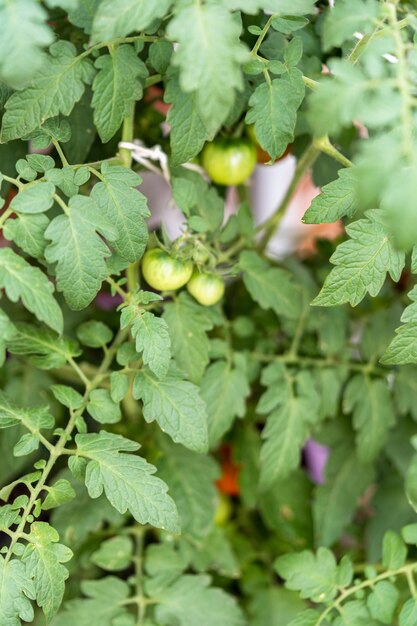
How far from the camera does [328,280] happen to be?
0.60 m

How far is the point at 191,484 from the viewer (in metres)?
0.87

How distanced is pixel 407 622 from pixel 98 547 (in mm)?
399

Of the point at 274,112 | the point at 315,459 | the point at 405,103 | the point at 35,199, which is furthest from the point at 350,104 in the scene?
the point at 315,459

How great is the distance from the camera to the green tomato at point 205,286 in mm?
723

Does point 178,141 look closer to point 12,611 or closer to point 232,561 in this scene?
point 12,611

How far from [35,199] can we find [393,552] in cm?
48

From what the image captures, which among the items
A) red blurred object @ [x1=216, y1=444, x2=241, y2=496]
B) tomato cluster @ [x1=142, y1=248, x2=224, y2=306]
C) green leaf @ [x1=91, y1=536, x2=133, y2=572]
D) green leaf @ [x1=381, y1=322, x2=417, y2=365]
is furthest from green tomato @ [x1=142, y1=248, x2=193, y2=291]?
red blurred object @ [x1=216, y1=444, x2=241, y2=496]

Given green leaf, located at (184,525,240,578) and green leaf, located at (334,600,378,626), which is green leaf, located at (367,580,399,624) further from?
green leaf, located at (184,525,240,578)

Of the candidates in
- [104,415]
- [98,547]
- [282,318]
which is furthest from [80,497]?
[282,318]

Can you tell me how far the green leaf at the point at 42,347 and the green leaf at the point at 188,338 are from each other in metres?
0.10

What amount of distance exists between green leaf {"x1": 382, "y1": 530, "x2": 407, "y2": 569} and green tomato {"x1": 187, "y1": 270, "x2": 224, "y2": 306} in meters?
0.29

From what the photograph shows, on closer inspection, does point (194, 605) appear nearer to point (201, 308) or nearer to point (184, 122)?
point (201, 308)

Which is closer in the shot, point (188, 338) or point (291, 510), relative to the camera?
point (188, 338)

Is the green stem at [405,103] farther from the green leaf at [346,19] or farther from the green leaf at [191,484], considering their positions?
the green leaf at [191,484]
